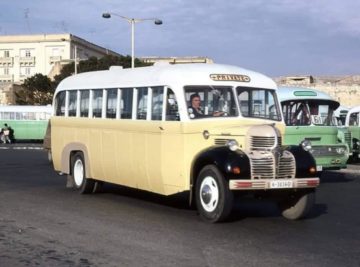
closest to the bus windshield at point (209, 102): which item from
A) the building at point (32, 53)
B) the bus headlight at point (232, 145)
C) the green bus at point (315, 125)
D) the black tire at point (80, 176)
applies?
the bus headlight at point (232, 145)

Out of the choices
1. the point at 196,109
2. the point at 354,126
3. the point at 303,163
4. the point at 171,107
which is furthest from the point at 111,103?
the point at 354,126

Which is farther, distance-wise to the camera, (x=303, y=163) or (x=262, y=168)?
(x=303, y=163)

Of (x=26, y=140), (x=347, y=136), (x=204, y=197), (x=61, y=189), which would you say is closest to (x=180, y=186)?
(x=204, y=197)

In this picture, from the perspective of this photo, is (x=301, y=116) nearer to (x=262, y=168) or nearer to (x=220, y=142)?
(x=220, y=142)

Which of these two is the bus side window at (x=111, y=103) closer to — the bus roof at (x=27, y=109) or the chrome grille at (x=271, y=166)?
the chrome grille at (x=271, y=166)

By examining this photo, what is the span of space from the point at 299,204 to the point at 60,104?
22.7 feet

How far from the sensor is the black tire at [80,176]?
44.8 ft

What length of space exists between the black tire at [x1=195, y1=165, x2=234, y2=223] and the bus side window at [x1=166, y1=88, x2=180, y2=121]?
3.92 ft

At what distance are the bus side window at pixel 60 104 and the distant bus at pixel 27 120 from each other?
30.9 meters

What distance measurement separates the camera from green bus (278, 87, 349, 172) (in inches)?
641

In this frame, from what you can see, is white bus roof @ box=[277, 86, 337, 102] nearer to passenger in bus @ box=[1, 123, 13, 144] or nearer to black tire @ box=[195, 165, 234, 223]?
black tire @ box=[195, 165, 234, 223]

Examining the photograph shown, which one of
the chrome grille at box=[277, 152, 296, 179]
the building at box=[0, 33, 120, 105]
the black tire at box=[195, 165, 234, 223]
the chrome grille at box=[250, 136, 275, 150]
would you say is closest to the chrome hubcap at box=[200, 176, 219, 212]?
the black tire at box=[195, 165, 234, 223]

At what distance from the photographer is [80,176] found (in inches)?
550

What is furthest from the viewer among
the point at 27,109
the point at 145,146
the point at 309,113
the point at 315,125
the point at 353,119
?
the point at 27,109
